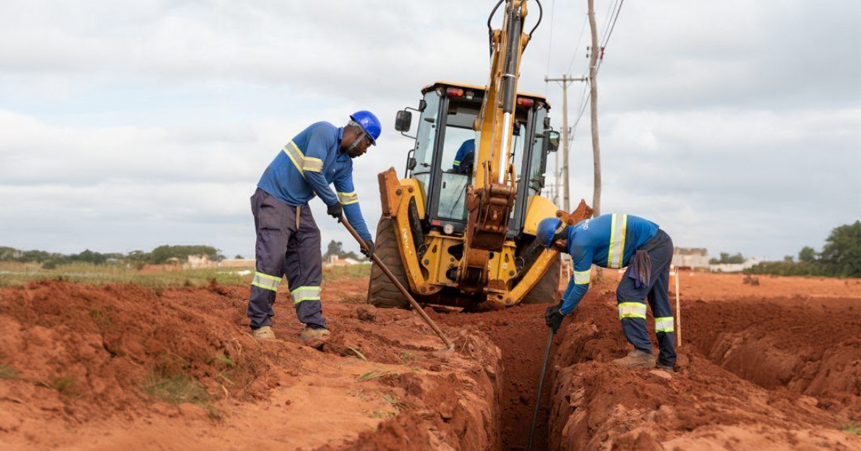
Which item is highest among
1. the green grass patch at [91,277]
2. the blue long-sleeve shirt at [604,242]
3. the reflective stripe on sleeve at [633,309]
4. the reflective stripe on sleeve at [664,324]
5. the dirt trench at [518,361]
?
the blue long-sleeve shirt at [604,242]

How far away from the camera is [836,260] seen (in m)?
36.8

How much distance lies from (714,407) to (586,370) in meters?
2.06

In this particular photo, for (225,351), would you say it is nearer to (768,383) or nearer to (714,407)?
(714,407)

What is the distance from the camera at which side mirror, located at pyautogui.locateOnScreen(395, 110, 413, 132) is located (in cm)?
1168

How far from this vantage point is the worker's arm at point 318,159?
7.34 meters

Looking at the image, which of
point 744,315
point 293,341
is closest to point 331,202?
point 293,341

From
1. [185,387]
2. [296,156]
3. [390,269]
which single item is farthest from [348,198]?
[390,269]

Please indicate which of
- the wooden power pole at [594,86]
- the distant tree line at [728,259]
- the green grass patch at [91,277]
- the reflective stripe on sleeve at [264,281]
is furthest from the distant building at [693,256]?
the reflective stripe on sleeve at [264,281]

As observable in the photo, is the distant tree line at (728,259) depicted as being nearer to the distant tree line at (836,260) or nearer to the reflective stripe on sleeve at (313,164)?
the distant tree line at (836,260)

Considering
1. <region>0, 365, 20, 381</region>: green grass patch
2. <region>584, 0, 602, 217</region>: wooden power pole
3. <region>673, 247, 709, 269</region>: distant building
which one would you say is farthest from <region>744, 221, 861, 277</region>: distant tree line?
<region>0, 365, 20, 381</region>: green grass patch

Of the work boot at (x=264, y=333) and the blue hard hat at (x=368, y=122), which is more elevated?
the blue hard hat at (x=368, y=122)

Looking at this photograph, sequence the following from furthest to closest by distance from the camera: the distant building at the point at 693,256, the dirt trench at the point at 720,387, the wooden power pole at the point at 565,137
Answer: the distant building at the point at 693,256, the wooden power pole at the point at 565,137, the dirt trench at the point at 720,387

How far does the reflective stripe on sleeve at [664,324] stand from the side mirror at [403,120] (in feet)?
16.3

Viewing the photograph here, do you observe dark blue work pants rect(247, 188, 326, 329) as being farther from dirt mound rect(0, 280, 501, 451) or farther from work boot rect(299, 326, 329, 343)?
dirt mound rect(0, 280, 501, 451)
